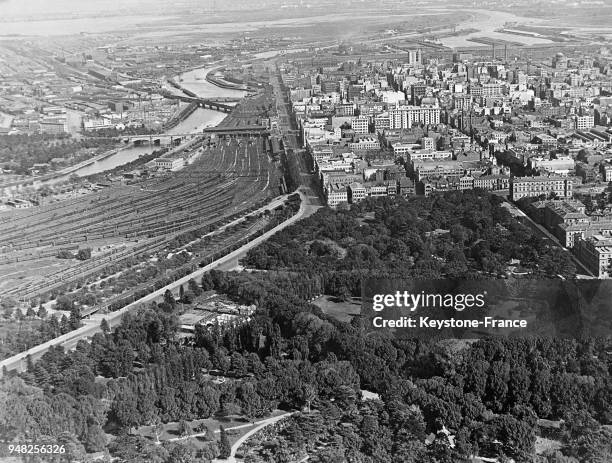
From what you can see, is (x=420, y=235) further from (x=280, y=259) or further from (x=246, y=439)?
(x=246, y=439)

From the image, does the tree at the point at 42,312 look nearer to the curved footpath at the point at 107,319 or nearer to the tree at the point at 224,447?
the curved footpath at the point at 107,319

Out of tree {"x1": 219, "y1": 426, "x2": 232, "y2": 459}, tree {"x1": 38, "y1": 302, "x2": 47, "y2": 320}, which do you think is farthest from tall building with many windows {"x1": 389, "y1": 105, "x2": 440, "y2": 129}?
tree {"x1": 219, "y1": 426, "x2": 232, "y2": 459}

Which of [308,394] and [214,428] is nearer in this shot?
[214,428]

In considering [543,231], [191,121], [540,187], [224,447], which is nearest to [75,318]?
[224,447]

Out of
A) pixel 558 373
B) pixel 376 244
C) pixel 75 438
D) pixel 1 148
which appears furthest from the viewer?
pixel 1 148

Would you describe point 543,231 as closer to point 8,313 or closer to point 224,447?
point 8,313

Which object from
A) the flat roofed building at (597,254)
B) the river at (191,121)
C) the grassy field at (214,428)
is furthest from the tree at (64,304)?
the river at (191,121)

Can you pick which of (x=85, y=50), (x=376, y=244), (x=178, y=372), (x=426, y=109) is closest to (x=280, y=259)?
(x=376, y=244)

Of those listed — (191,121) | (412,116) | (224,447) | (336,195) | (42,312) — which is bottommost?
(191,121)
